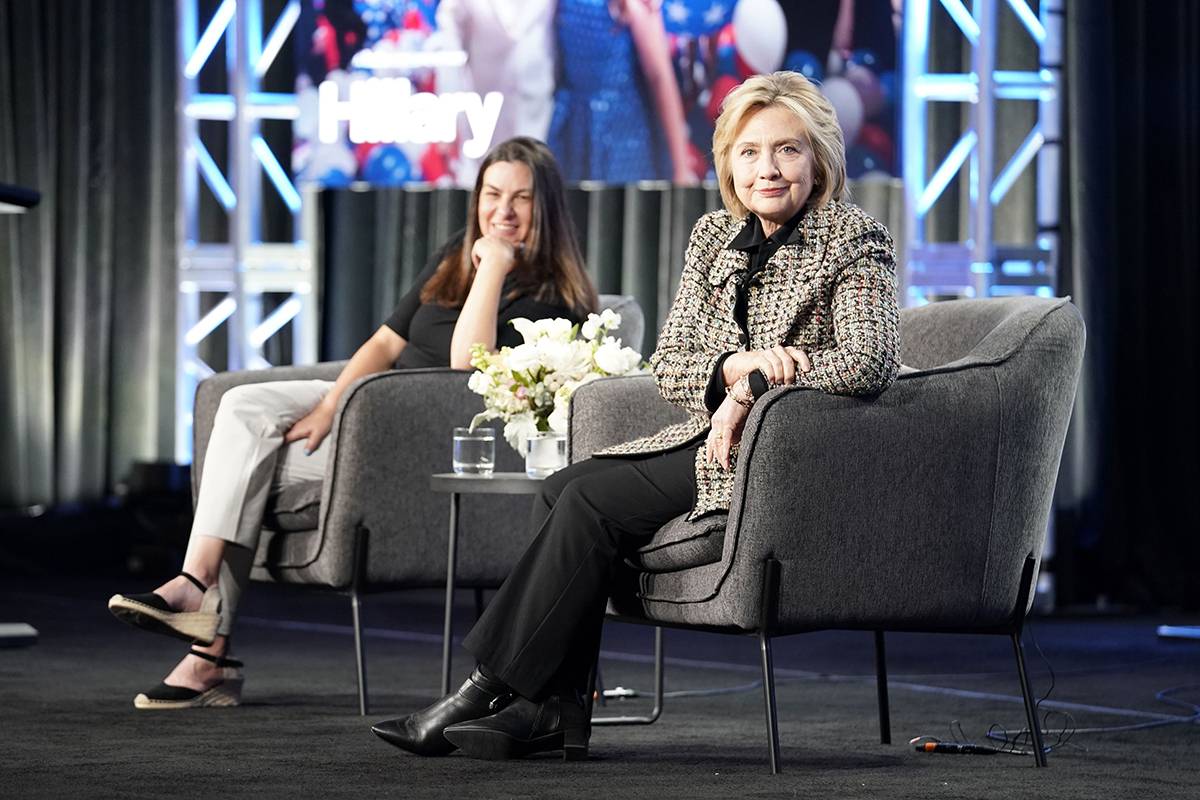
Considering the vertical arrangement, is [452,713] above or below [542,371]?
below

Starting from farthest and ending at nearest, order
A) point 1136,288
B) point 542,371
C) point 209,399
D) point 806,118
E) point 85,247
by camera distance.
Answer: point 85,247 → point 1136,288 → point 209,399 → point 542,371 → point 806,118

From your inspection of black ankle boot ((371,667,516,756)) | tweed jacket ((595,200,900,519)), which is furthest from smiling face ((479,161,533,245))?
black ankle boot ((371,667,516,756))

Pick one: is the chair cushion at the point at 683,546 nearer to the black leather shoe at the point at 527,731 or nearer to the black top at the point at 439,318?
the black leather shoe at the point at 527,731

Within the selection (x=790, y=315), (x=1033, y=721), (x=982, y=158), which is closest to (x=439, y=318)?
(x=790, y=315)

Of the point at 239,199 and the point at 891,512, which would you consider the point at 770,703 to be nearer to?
the point at 891,512

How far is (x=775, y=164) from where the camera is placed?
283 centimetres

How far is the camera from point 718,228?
2926 mm

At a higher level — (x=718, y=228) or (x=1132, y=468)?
(x=718, y=228)

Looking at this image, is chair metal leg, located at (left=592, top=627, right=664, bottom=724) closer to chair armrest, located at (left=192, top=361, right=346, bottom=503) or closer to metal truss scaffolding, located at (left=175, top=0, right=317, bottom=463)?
chair armrest, located at (left=192, top=361, right=346, bottom=503)

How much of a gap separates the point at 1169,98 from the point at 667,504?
3.68 meters

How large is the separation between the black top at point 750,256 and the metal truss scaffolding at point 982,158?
306 centimetres

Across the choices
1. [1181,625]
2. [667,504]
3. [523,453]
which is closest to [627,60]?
[1181,625]

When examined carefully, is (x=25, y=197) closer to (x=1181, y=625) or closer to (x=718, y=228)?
(x=718, y=228)

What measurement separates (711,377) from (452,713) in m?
0.65
